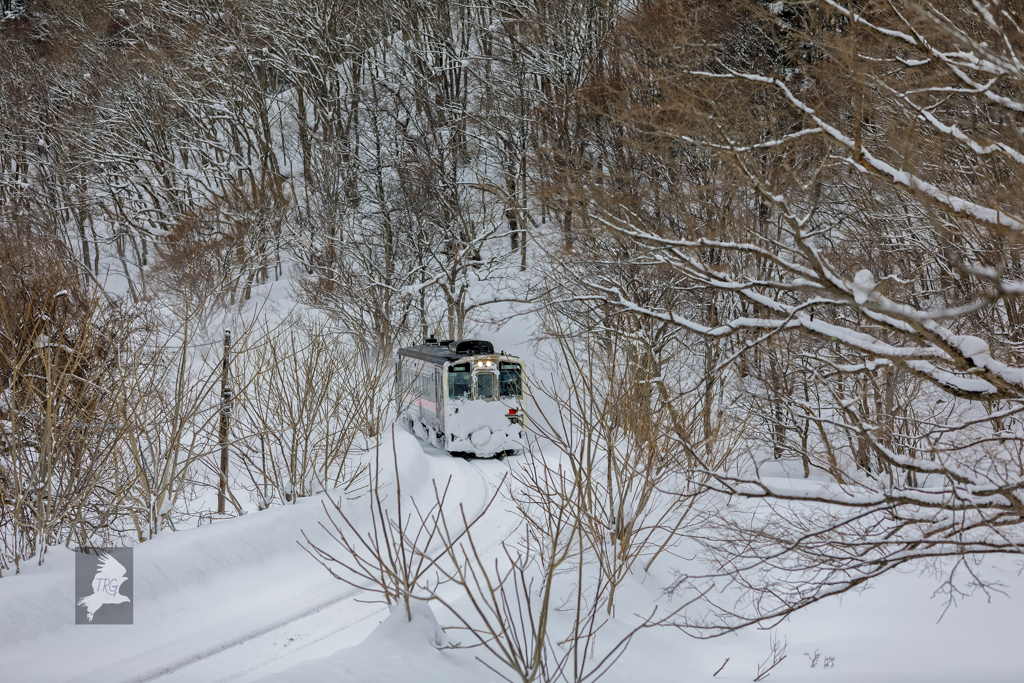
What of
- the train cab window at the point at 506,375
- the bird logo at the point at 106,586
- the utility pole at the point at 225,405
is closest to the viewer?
the bird logo at the point at 106,586

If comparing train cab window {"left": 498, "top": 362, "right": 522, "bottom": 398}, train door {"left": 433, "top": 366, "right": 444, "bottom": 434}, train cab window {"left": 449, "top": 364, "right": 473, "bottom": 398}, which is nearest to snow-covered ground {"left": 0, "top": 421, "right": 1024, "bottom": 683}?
train cab window {"left": 449, "top": 364, "right": 473, "bottom": 398}

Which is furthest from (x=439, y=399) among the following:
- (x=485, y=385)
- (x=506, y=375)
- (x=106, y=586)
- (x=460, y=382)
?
(x=106, y=586)

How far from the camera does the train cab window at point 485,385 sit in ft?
59.9

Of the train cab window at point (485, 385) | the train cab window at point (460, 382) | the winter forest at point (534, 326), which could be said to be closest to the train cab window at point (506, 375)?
the train cab window at point (485, 385)

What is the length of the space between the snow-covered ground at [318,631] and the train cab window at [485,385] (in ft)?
19.8

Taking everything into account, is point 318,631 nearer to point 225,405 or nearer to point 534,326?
point 225,405

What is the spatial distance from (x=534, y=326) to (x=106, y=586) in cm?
1902

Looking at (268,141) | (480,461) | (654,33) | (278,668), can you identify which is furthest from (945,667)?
(268,141)

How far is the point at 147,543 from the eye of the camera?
9.33 meters

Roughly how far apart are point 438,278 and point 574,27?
33.0ft

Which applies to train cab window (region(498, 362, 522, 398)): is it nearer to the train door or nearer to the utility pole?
the train door

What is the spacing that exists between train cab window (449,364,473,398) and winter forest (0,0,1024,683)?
5.05ft

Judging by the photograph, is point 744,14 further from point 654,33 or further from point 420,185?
point 420,185

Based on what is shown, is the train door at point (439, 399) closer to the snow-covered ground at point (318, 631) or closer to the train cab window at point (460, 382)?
the train cab window at point (460, 382)
